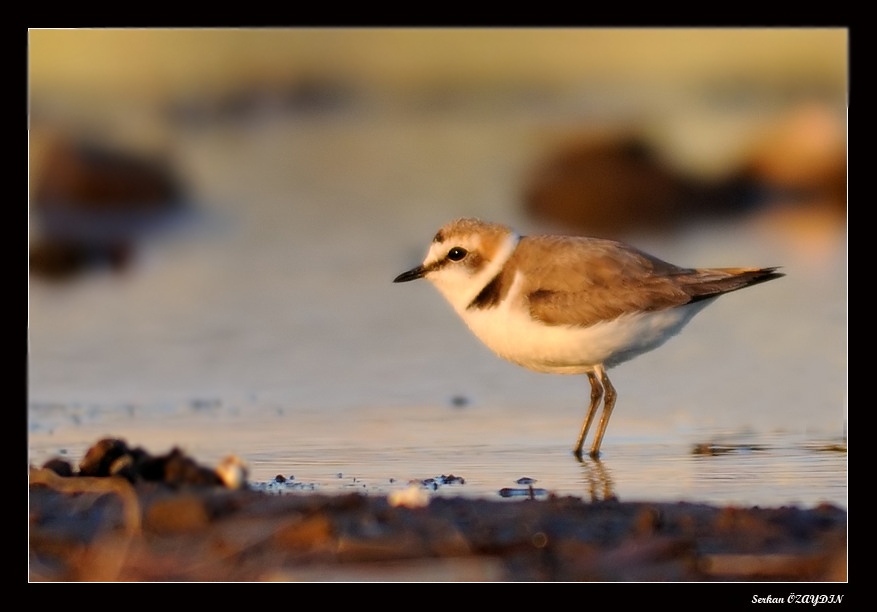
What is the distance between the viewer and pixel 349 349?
9727mm

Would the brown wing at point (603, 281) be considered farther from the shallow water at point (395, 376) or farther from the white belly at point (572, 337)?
the shallow water at point (395, 376)

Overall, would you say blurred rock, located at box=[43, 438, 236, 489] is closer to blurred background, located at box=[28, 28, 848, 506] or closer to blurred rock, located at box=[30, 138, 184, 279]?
blurred background, located at box=[28, 28, 848, 506]

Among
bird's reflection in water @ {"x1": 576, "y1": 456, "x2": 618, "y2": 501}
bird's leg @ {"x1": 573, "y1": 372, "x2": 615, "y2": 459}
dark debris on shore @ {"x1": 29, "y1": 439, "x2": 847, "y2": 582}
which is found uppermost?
bird's leg @ {"x1": 573, "y1": 372, "x2": 615, "y2": 459}

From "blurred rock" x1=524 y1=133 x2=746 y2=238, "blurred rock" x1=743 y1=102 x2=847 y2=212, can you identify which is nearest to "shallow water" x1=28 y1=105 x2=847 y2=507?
"blurred rock" x1=524 y1=133 x2=746 y2=238

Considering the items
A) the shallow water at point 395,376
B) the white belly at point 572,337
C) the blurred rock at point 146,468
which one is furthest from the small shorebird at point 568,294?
the blurred rock at point 146,468

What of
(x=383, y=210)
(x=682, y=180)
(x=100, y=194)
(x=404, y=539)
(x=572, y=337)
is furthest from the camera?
(x=682, y=180)

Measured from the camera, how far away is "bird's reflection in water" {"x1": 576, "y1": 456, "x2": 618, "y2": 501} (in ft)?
19.7

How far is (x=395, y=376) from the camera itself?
9062mm

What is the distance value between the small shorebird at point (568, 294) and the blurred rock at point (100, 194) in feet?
25.8

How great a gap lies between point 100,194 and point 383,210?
3183mm

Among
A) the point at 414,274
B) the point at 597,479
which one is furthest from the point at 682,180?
the point at 597,479

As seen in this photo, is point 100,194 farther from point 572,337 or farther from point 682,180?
point 572,337

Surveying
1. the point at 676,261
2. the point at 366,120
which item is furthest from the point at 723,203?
the point at 366,120

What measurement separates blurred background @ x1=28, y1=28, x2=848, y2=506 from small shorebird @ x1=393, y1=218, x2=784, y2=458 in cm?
47
